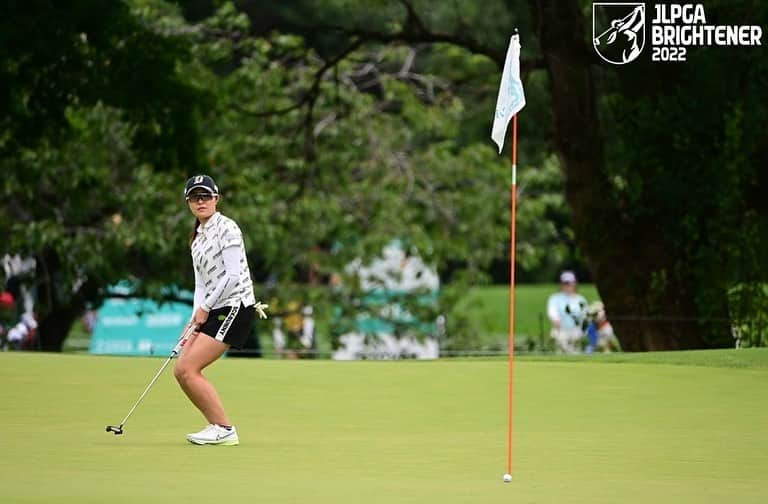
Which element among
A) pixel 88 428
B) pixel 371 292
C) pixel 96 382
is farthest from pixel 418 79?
pixel 88 428

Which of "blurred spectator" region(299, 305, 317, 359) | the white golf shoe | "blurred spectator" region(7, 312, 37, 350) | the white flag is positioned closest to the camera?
the white flag

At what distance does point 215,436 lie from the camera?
9.86 metres

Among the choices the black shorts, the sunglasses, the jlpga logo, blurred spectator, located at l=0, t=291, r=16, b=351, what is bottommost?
blurred spectator, located at l=0, t=291, r=16, b=351

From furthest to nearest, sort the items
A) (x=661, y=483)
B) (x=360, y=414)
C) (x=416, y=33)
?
1. (x=416, y=33)
2. (x=360, y=414)
3. (x=661, y=483)

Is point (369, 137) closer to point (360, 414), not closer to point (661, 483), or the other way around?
point (360, 414)

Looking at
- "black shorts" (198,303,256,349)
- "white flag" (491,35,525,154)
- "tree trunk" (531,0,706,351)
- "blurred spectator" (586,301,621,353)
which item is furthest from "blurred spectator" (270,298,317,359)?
"white flag" (491,35,525,154)

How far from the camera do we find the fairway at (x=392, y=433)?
796cm

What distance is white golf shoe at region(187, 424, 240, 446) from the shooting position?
9.84 m

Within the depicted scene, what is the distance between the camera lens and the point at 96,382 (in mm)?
13984

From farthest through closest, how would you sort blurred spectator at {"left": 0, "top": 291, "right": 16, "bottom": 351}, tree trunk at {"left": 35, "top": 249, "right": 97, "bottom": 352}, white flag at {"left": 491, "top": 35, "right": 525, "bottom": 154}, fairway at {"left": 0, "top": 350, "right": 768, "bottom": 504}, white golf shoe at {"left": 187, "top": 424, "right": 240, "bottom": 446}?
tree trunk at {"left": 35, "top": 249, "right": 97, "bottom": 352}, blurred spectator at {"left": 0, "top": 291, "right": 16, "bottom": 351}, white golf shoe at {"left": 187, "top": 424, "right": 240, "bottom": 446}, white flag at {"left": 491, "top": 35, "right": 525, "bottom": 154}, fairway at {"left": 0, "top": 350, "right": 768, "bottom": 504}

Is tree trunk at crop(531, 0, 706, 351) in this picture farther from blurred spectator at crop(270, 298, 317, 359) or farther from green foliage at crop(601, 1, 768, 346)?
blurred spectator at crop(270, 298, 317, 359)

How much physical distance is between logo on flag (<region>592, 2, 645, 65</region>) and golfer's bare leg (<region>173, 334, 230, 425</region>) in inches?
497

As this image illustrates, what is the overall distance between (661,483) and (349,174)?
21.4 m

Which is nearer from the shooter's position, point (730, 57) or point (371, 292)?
point (730, 57)
